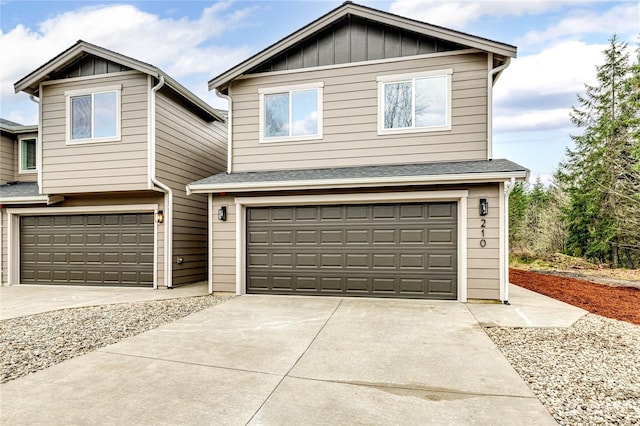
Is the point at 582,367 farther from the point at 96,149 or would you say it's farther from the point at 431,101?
the point at 96,149

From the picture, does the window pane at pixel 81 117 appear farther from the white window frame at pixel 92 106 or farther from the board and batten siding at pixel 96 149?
the board and batten siding at pixel 96 149

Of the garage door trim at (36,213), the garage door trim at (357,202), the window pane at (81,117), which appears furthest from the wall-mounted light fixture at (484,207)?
the window pane at (81,117)

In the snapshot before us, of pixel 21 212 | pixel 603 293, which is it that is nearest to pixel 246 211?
pixel 21 212

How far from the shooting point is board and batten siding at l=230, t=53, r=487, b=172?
23.2ft

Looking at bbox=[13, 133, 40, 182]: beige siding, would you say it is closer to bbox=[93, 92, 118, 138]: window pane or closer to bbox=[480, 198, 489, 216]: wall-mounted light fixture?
bbox=[93, 92, 118, 138]: window pane

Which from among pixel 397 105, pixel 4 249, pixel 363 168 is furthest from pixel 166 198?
pixel 397 105

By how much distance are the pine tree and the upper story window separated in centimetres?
1962

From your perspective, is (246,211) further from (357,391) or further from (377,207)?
(357,391)

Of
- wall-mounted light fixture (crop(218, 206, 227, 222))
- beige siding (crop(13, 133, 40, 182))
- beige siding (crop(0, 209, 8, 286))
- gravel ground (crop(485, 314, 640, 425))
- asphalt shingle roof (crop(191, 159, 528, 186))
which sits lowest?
gravel ground (crop(485, 314, 640, 425))

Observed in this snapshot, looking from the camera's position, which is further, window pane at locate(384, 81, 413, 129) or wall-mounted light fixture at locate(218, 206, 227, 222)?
wall-mounted light fixture at locate(218, 206, 227, 222)

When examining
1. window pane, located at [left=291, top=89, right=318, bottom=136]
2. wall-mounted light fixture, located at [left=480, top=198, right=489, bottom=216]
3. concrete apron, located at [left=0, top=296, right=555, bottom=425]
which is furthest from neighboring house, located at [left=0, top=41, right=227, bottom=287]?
wall-mounted light fixture, located at [left=480, top=198, right=489, bottom=216]

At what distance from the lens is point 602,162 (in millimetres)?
14008

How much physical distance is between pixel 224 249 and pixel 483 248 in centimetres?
537

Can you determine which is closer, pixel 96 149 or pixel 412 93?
pixel 412 93
